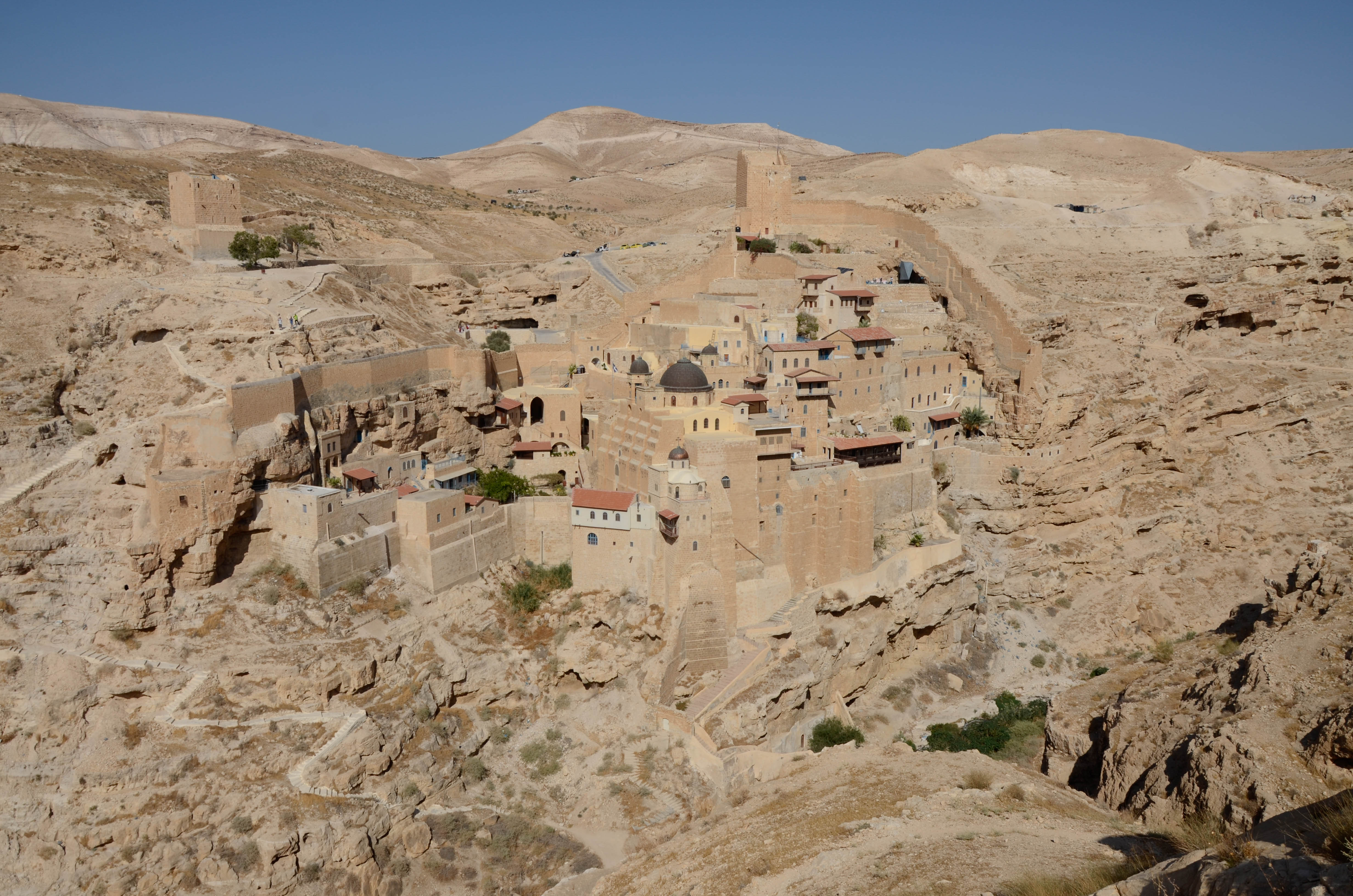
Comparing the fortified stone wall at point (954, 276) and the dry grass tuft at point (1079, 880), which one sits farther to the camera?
the fortified stone wall at point (954, 276)

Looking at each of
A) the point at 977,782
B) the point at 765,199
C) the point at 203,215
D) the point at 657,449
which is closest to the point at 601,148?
the point at 765,199

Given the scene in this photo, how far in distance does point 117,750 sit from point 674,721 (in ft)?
40.5

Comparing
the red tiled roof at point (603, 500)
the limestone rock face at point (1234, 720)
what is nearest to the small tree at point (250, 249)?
the red tiled roof at point (603, 500)

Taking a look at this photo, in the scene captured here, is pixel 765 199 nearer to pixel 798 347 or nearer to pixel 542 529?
pixel 798 347

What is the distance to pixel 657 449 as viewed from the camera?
92.8ft

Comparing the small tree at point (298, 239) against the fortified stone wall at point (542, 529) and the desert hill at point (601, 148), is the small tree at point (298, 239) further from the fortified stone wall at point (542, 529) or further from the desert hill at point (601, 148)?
the desert hill at point (601, 148)

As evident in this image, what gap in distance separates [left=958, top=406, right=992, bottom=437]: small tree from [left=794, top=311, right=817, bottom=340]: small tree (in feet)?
18.9

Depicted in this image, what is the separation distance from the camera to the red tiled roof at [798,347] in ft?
105

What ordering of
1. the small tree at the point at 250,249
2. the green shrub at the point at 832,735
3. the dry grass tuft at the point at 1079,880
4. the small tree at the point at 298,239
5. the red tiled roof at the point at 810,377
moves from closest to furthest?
the dry grass tuft at the point at 1079,880
the green shrub at the point at 832,735
the red tiled roof at the point at 810,377
the small tree at the point at 250,249
the small tree at the point at 298,239

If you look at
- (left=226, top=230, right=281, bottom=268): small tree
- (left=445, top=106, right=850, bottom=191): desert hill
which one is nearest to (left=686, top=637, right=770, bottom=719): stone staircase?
(left=226, top=230, right=281, bottom=268): small tree

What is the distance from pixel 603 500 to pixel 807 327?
11040 millimetres

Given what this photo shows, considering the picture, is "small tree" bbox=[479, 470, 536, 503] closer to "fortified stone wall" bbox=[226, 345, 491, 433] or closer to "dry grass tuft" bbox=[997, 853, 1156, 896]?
"fortified stone wall" bbox=[226, 345, 491, 433]

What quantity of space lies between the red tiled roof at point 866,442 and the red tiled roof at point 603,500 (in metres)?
6.58

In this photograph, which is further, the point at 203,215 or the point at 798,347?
the point at 203,215
